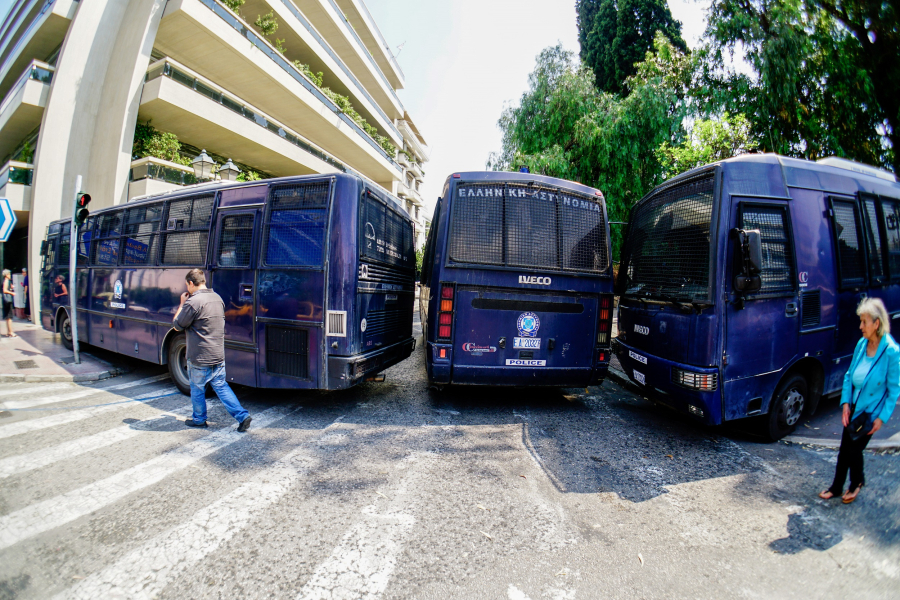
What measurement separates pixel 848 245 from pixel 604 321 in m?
3.10

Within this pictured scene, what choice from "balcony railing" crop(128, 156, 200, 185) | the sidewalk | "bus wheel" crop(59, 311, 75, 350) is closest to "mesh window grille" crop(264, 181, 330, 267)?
the sidewalk

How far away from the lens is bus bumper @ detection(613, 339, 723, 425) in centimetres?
418

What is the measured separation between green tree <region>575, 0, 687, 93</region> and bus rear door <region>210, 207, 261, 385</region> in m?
19.0

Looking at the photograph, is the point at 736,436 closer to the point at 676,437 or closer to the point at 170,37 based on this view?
the point at 676,437

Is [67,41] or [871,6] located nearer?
[871,6]

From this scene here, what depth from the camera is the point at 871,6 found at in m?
9.84

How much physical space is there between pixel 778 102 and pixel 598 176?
15.6 ft

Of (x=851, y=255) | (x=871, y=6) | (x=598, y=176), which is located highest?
(x=871, y=6)

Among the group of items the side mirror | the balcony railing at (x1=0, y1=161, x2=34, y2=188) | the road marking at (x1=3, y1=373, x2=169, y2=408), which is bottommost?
the road marking at (x1=3, y1=373, x2=169, y2=408)

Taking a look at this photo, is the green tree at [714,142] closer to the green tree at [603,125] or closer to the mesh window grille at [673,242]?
the green tree at [603,125]

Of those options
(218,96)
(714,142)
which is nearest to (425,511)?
(714,142)

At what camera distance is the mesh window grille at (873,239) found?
209 inches

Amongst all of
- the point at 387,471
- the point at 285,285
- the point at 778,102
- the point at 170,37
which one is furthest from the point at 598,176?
the point at 170,37

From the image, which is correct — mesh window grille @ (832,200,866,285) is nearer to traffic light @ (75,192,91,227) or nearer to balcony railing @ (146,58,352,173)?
traffic light @ (75,192,91,227)
